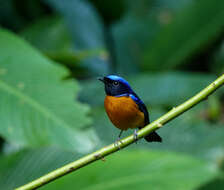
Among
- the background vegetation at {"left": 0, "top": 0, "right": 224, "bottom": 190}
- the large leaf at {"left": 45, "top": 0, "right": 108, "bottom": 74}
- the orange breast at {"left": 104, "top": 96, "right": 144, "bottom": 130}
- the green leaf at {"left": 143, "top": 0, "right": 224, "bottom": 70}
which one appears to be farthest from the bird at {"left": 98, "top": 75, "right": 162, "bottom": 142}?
the large leaf at {"left": 45, "top": 0, "right": 108, "bottom": 74}

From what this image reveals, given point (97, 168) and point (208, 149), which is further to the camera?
point (208, 149)

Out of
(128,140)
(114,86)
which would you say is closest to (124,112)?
(114,86)

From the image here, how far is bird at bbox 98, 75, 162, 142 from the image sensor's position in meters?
1.04

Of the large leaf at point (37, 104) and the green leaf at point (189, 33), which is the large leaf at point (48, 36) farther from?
the large leaf at point (37, 104)

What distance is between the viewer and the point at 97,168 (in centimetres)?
217

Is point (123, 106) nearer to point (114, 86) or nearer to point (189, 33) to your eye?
point (114, 86)

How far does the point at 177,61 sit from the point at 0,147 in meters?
2.85

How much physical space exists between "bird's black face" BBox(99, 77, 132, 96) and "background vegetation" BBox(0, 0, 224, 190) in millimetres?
284

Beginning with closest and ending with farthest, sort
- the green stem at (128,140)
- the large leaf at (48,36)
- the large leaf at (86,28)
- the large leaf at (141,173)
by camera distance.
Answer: the green stem at (128,140) → the large leaf at (141,173) → the large leaf at (48,36) → the large leaf at (86,28)

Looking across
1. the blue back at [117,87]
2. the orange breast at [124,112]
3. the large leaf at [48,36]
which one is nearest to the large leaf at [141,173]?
the orange breast at [124,112]

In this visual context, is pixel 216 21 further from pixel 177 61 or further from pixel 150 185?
pixel 150 185

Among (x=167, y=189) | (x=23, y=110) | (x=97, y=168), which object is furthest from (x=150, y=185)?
(x=23, y=110)

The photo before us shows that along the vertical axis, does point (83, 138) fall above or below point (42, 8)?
below

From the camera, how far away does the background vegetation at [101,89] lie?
2.13m
